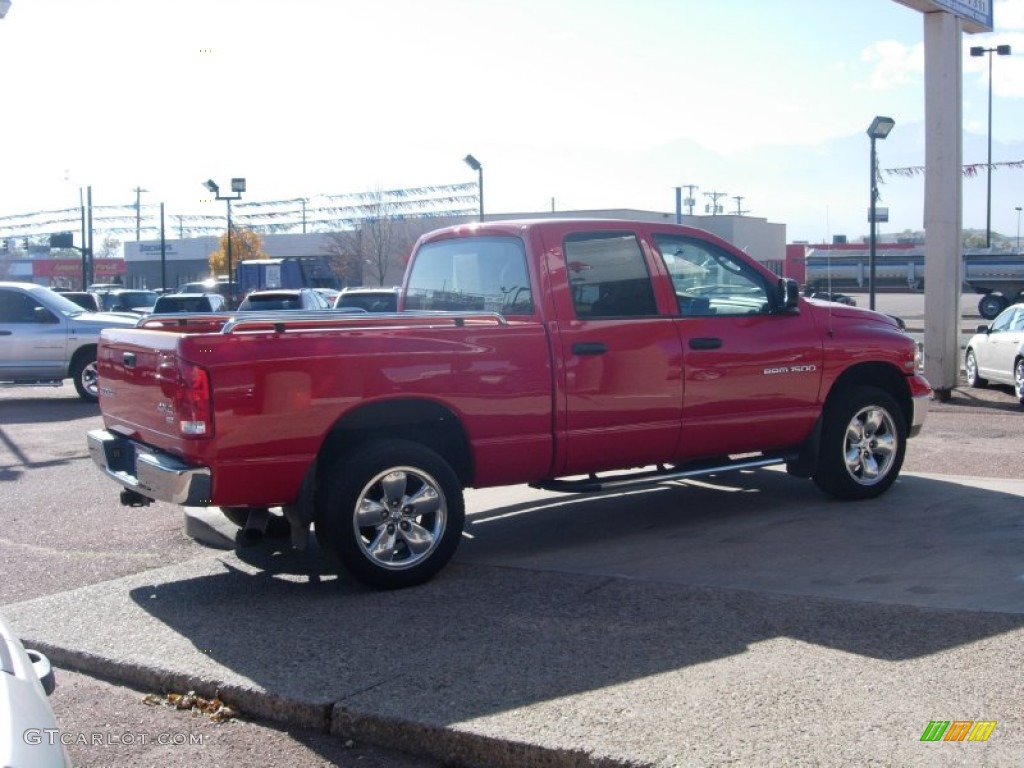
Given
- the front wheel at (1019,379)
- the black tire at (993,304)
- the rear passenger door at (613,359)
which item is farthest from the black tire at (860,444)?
the black tire at (993,304)

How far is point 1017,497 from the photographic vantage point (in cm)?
843

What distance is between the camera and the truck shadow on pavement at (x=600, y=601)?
500cm

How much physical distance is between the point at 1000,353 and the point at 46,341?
548 inches

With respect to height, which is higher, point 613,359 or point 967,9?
point 967,9

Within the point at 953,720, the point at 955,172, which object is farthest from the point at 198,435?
the point at 955,172

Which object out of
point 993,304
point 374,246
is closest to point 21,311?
point 993,304

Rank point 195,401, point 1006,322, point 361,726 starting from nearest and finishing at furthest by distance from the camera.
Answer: point 361,726
point 195,401
point 1006,322

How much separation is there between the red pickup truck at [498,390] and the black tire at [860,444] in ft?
0.05

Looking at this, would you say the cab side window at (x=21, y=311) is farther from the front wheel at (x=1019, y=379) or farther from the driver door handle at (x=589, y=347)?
the front wheel at (x=1019, y=379)

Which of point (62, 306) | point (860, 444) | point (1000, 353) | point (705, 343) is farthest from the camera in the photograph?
point (62, 306)

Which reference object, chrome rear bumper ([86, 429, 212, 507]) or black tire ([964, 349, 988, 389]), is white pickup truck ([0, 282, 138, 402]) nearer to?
chrome rear bumper ([86, 429, 212, 507])

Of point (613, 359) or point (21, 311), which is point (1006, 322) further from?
point (21, 311)

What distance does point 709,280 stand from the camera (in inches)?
309

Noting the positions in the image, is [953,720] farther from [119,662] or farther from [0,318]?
[0,318]
